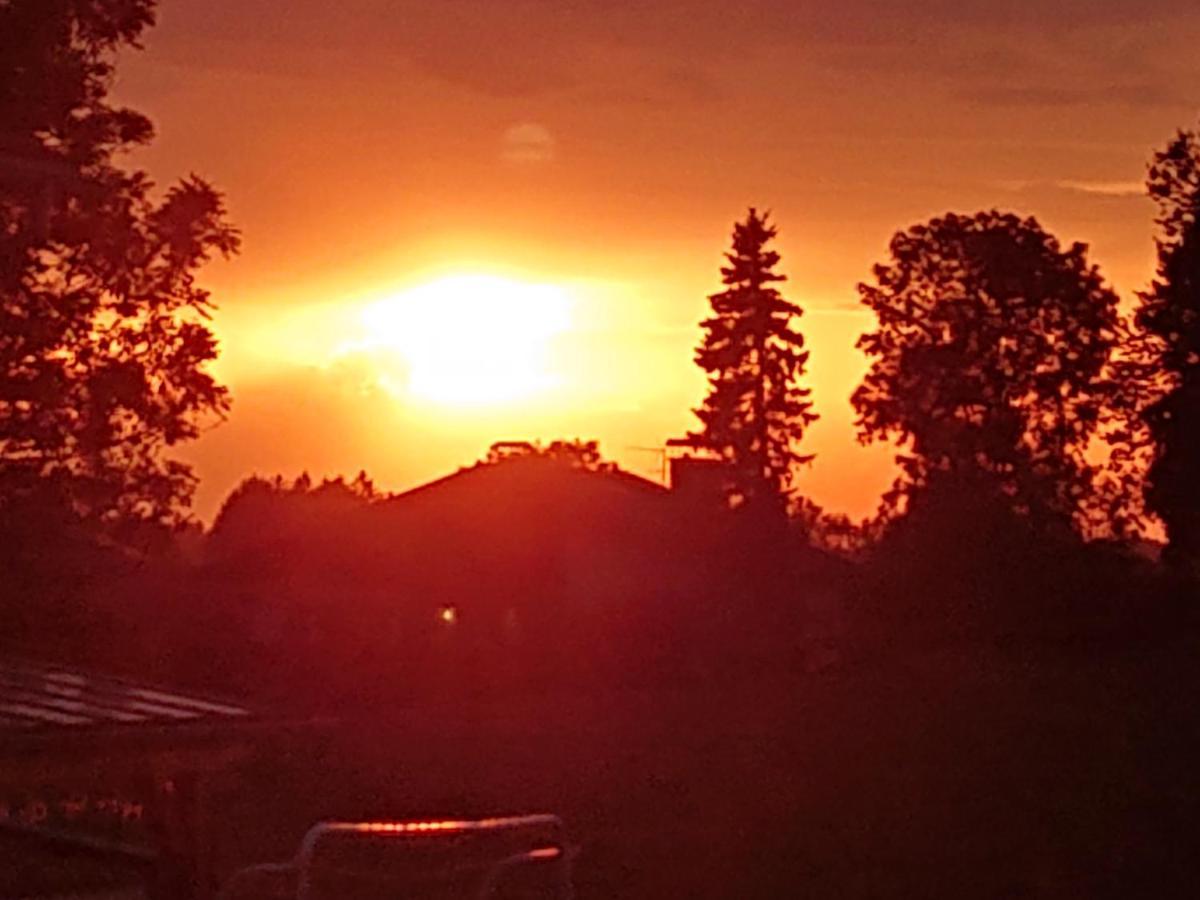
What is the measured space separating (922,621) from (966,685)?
434 inches

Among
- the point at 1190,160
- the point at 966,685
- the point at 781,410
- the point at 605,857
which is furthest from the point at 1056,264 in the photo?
the point at 605,857

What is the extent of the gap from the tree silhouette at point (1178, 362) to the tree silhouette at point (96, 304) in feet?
82.3

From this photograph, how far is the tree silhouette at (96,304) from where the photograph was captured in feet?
61.6

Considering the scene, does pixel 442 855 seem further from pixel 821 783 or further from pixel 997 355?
pixel 997 355

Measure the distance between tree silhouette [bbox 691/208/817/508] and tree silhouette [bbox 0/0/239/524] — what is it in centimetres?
3387

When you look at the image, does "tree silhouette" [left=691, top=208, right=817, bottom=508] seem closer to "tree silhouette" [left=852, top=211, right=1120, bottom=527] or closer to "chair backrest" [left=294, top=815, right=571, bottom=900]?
"tree silhouette" [left=852, top=211, right=1120, bottom=527]

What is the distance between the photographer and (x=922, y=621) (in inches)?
1462

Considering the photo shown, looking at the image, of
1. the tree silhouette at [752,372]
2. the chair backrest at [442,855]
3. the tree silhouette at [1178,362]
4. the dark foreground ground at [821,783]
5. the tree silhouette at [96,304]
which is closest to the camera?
the chair backrest at [442,855]

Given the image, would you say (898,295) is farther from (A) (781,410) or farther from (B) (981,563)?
(B) (981,563)

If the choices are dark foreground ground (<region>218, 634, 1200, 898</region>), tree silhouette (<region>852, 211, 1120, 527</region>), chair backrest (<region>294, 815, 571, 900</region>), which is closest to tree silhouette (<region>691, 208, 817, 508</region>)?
tree silhouette (<region>852, 211, 1120, 527</region>)

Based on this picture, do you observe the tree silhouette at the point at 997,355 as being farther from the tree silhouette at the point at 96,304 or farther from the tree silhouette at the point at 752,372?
the tree silhouette at the point at 96,304

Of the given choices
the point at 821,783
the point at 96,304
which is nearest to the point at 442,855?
the point at 821,783

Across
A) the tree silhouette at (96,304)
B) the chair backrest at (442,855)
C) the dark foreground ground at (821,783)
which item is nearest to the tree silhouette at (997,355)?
the dark foreground ground at (821,783)

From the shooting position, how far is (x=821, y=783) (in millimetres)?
16453
